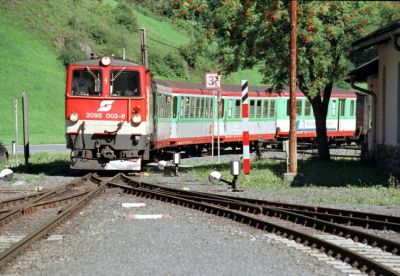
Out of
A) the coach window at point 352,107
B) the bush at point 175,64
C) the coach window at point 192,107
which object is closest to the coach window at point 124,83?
the coach window at point 192,107

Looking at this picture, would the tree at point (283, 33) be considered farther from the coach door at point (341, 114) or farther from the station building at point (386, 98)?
the coach door at point (341, 114)

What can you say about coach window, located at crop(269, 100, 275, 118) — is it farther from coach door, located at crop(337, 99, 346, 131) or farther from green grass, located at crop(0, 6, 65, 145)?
green grass, located at crop(0, 6, 65, 145)

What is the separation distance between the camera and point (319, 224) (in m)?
11.6

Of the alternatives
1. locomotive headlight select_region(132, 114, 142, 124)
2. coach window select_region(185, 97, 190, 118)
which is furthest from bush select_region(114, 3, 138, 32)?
locomotive headlight select_region(132, 114, 142, 124)

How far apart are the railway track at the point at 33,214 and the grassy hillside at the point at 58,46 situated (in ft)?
95.9

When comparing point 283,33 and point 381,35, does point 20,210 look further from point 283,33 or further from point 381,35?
point 283,33

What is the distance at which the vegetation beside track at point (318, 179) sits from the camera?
16.2 meters

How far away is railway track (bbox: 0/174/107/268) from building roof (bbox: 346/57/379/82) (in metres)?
10.7

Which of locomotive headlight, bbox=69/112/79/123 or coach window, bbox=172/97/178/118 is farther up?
coach window, bbox=172/97/178/118

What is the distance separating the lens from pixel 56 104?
55375 millimetres

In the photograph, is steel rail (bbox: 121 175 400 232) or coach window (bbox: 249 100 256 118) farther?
coach window (bbox: 249 100 256 118)

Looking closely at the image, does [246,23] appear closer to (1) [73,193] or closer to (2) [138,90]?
(2) [138,90]

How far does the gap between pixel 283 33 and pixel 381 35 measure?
381 centimetres

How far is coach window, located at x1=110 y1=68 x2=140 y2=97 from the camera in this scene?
2205 cm
